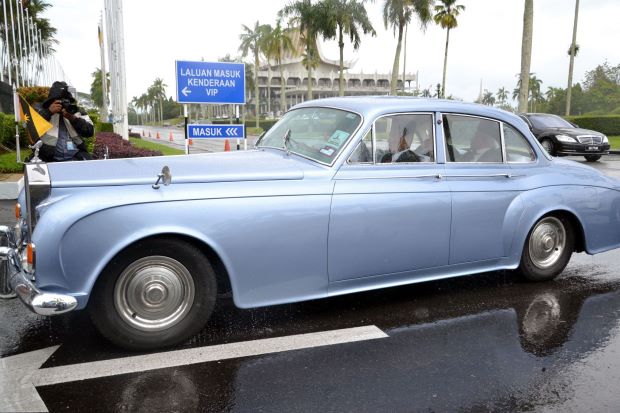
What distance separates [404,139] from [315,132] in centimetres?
72

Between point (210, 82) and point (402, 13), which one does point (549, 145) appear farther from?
point (402, 13)

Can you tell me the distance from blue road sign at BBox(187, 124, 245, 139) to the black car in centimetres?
1081

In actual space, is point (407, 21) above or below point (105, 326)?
above

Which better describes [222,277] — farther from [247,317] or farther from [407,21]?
[407,21]

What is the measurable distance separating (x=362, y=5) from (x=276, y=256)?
41336mm

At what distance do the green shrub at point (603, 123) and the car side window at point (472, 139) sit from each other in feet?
100

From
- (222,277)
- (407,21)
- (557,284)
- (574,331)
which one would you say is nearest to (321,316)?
(222,277)

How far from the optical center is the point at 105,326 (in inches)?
127

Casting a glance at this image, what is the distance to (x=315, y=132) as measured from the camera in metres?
4.30

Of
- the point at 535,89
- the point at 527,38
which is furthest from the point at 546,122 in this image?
the point at 535,89

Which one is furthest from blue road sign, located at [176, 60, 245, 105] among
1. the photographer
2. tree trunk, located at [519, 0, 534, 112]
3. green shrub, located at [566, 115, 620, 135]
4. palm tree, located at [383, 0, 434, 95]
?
palm tree, located at [383, 0, 434, 95]

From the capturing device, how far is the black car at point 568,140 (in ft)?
55.2

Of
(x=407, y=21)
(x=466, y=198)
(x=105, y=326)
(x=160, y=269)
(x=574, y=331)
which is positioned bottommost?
(x=574, y=331)

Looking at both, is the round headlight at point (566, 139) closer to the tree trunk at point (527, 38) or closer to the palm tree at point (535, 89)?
the tree trunk at point (527, 38)
